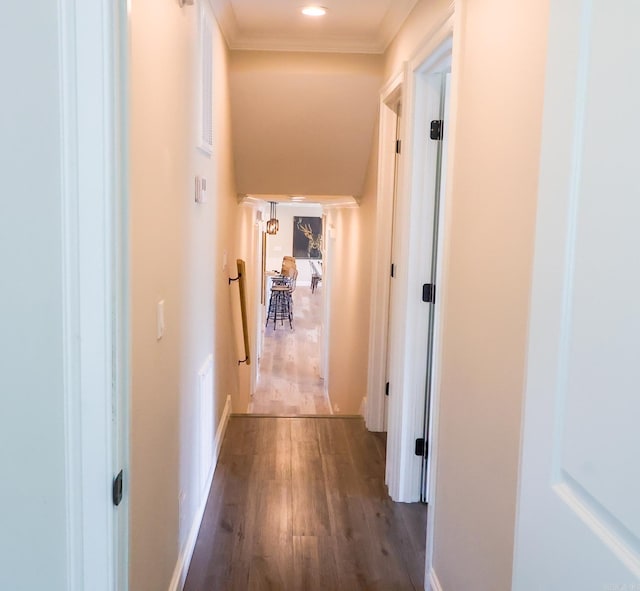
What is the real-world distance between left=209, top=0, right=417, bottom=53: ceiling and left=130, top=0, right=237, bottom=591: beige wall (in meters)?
0.89

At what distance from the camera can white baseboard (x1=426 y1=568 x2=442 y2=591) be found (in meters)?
2.16

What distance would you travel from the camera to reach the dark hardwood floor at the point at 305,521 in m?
2.39

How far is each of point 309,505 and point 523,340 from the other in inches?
73.4

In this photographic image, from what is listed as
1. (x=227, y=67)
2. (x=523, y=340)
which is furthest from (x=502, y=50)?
(x=227, y=67)

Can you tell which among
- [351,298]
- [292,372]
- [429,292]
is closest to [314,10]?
[429,292]

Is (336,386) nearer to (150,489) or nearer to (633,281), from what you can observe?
(150,489)

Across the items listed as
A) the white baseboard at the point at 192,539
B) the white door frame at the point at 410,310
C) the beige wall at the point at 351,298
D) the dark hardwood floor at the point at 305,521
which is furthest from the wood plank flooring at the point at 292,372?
the white door frame at the point at 410,310

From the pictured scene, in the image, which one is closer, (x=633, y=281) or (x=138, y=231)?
(x=633, y=281)

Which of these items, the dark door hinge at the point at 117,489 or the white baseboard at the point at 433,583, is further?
the white baseboard at the point at 433,583

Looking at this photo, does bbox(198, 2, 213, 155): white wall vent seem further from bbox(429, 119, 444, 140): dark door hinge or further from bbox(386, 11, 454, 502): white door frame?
bbox(429, 119, 444, 140): dark door hinge

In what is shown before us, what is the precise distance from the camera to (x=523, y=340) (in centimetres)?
143

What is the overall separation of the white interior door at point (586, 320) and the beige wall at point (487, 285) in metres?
0.43

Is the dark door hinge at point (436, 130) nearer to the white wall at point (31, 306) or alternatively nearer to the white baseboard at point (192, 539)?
the white baseboard at point (192, 539)

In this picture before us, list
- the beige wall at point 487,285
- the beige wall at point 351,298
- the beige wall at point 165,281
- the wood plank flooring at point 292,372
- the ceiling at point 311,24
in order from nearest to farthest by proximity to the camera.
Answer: the beige wall at point 487,285 → the beige wall at point 165,281 → the ceiling at point 311,24 → the beige wall at point 351,298 → the wood plank flooring at point 292,372
